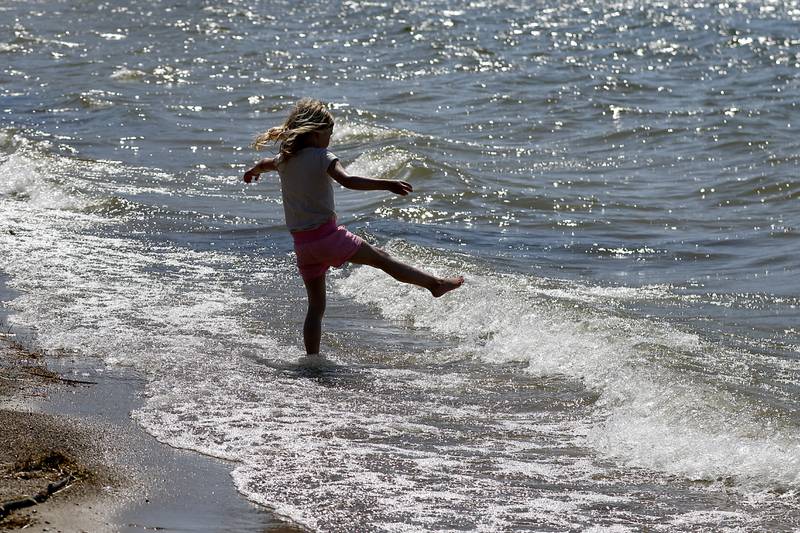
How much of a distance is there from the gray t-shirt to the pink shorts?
0.04 meters

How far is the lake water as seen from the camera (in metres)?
5.20

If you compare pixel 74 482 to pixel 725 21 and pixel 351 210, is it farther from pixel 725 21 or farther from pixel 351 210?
pixel 725 21

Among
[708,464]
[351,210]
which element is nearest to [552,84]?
[351,210]

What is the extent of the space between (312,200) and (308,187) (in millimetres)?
76

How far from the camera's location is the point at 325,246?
6.95 m

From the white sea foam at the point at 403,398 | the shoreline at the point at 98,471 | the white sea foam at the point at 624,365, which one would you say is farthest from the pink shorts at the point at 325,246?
the shoreline at the point at 98,471

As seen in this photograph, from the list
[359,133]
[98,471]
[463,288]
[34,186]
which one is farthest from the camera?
[359,133]

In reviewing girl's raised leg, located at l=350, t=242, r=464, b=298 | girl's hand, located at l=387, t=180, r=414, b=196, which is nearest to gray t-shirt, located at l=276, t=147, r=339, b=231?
girl's raised leg, located at l=350, t=242, r=464, b=298

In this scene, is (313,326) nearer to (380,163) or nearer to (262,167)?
(262,167)

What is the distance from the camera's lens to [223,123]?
1697 centimetres

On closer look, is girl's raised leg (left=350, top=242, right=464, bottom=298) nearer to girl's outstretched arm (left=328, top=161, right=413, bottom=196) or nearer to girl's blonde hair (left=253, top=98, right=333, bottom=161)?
girl's outstretched arm (left=328, top=161, right=413, bottom=196)

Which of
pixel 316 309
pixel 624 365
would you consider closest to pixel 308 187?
pixel 316 309

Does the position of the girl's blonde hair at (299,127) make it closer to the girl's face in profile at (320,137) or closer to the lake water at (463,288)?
the girl's face in profile at (320,137)

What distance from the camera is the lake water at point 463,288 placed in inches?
205
